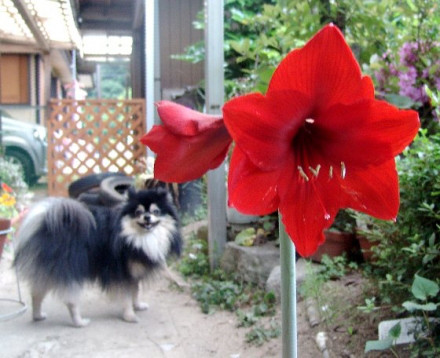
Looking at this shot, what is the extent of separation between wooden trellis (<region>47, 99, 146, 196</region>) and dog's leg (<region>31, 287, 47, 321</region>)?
930 mm

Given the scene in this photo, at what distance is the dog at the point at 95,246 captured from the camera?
1.91 meters

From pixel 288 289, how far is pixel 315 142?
0.32 ft

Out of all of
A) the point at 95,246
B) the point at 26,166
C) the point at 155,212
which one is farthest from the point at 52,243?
the point at 26,166

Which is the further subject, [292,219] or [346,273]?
[346,273]

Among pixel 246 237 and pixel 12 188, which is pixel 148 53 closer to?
pixel 246 237

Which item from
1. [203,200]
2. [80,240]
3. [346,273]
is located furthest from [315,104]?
[203,200]

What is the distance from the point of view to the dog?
1914mm

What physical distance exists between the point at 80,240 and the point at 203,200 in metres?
1.39

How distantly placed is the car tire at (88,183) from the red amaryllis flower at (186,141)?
2.72 meters

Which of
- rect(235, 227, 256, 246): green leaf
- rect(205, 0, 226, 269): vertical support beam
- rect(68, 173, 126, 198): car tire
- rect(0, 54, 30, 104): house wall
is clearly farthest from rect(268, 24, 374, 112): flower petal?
rect(68, 173, 126, 198): car tire

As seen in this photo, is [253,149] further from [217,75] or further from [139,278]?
[217,75]

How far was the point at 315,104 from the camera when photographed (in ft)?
1.03

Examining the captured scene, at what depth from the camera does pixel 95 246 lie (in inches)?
80.9

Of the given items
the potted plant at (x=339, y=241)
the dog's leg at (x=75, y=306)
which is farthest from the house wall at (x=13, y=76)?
the potted plant at (x=339, y=241)
